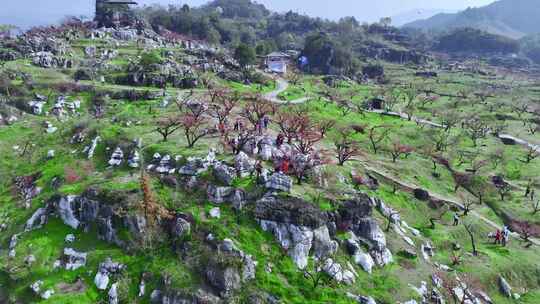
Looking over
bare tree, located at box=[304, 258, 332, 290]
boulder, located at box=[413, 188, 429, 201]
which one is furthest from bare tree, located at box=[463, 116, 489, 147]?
bare tree, located at box=[304, 258, 332, 290]

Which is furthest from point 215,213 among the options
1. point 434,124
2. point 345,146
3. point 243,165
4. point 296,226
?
point 434,124

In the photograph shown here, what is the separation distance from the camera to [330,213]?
52906mm

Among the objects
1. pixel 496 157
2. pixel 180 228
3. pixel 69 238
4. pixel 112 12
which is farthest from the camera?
pixel 112 12

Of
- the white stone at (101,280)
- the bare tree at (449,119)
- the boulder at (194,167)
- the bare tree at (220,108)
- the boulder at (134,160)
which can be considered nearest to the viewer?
the white stone at (101,280)

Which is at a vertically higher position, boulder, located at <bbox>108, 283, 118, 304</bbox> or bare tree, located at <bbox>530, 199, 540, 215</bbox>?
boulder, located at <bbox>108, 283, 118, 304</bbox>

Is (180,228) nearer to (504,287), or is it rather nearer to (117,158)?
(117,158)

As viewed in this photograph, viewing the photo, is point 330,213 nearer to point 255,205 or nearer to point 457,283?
point 255,205

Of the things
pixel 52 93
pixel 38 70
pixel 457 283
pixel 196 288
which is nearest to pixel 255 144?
pixel 196 288

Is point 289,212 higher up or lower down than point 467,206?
higher up

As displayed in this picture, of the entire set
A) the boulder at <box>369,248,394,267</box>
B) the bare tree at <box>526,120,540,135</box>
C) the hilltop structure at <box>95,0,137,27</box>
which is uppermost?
the hilltop structure at <box>95,0,137,27</box>

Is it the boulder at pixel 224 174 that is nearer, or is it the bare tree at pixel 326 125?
the boulder at pixel 224 174

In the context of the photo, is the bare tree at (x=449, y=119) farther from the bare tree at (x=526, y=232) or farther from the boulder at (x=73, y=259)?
the boulder at (x=73, y=259)

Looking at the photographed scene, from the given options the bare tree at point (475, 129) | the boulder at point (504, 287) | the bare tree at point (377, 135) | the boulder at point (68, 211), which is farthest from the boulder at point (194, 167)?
the bare tree at point (475, 129)

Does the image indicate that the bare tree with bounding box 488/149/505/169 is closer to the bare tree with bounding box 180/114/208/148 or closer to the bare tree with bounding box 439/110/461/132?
the bare tree with bounding box 439/110/461/132
